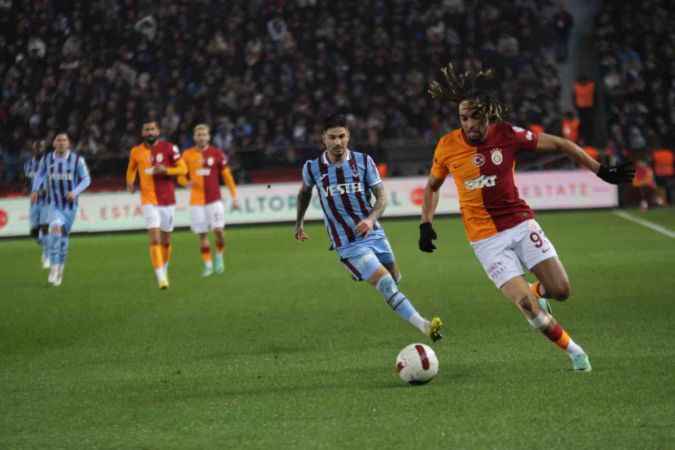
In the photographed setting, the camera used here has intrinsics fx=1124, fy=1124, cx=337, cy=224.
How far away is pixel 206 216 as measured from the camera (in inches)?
720

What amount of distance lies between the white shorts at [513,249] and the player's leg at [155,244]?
26.6ft

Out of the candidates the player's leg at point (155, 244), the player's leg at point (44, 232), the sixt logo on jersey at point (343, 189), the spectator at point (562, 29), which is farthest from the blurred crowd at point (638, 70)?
the sixt logo on jersey at point (343, 189)

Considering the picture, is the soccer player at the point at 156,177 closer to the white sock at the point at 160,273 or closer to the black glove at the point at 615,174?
the white sock at the point at 160,273

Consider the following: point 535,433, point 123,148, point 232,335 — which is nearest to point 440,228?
point 123,148

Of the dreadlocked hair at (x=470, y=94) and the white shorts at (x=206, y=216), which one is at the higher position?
the dreadlocked hair at (x=470, y=94)

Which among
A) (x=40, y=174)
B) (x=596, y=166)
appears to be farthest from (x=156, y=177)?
(x=596, y=166)

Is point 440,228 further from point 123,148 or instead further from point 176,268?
point 123,148

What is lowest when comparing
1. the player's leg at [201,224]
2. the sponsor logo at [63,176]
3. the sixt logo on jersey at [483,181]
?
the player's leg at [201,224]

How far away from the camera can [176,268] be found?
18.8 m

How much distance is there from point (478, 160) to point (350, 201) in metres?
1.93

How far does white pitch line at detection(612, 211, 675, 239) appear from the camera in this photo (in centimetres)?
2123

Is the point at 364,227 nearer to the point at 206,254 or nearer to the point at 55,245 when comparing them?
the point at 206,254

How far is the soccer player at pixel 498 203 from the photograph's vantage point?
8.29m

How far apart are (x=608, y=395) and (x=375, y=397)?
61.4 inches
